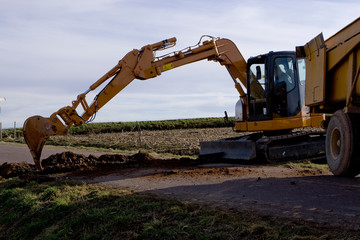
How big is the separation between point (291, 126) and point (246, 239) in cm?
885

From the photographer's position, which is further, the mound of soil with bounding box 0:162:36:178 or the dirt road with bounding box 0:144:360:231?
the mound of soil with bounding box 0:162:36:178

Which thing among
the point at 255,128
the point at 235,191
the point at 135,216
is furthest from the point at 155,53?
the point at 135,216

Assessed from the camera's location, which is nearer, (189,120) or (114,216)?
(114,216)

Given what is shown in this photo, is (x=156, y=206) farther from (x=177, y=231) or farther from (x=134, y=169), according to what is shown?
(x=134, y=169)

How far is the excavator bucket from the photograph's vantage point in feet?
42.1

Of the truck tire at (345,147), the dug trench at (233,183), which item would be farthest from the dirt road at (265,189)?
the truck tire at (345,147)

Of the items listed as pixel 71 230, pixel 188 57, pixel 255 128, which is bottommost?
pixel 71 230

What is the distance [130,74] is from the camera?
13992mm

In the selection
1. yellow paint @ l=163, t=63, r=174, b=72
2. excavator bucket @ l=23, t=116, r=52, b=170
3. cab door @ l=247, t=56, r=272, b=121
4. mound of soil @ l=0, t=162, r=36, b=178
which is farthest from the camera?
yellow paint @ l=163, t=63, r=174, b=72

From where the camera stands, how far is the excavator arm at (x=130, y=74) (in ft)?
42.5

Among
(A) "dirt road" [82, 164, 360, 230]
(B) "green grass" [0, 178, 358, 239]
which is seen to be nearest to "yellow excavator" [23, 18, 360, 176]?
(A) "dirt road" [82, 164, 360, 230]

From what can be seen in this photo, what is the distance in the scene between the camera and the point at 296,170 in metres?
11.1

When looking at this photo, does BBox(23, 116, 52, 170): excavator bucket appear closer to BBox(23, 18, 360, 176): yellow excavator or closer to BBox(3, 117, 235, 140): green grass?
BBox(23, 18, 360, 176): yellow excavator

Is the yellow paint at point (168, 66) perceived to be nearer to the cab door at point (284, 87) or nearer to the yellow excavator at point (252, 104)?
the yellow excavator at point (252, 104)
